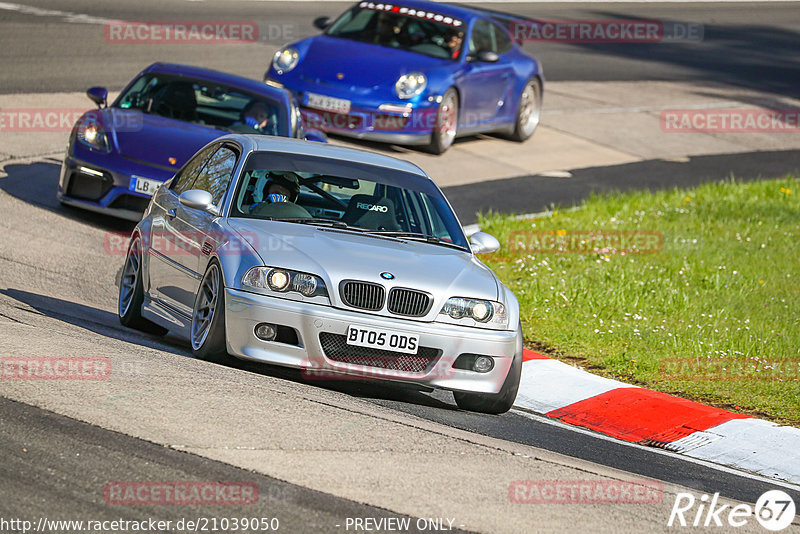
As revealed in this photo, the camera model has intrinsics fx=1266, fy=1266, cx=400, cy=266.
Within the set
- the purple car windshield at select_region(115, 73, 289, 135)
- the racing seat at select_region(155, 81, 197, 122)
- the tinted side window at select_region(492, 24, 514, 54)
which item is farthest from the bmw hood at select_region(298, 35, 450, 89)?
the racing seat at select_region(155, 81, 197, 122)

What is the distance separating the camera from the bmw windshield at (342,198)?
26.5 feet

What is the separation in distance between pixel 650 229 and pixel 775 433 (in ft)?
20.8

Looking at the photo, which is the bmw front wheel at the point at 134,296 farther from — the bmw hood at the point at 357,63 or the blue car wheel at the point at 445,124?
the blue car wheel at the point at 445,124

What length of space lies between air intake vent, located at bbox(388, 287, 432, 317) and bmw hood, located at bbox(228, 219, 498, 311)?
0.12 feet

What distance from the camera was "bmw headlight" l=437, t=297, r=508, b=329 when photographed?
7.28 metres

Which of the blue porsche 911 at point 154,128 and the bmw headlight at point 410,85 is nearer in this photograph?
the blue porsche 911 at point 154,128

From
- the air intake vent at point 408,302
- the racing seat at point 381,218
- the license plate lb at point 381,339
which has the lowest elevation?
the license plate lb at point 381,339

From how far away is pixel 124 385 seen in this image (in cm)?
614

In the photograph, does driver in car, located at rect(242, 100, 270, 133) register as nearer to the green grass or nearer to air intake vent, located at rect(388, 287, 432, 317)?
the green grass

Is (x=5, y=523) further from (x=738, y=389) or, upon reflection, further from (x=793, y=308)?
(x=793, y=308)

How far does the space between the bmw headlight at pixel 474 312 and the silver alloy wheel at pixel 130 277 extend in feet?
8.41

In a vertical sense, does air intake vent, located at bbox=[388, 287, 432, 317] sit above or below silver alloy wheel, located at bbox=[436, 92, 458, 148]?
above

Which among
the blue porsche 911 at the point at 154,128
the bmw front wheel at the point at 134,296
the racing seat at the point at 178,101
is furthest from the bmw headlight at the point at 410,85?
the bmw front wheel at the point at 134,296

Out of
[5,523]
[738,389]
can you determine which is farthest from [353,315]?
[738,389]
